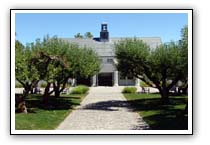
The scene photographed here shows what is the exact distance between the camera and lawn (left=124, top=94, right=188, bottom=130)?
8.04 m

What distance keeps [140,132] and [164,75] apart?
3597 millimetres

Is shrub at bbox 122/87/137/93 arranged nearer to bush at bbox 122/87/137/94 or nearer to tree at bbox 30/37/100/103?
bush at bbox 122/87/137/94

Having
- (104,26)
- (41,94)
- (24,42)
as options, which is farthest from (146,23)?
(41,94)

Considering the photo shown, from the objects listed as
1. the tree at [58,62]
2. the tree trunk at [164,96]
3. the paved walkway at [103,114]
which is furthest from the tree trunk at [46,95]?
the tree trunk at [164,96]

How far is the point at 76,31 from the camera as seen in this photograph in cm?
819

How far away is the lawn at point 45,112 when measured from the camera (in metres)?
8.11

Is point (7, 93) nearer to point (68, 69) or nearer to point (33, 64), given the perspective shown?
point (33, 64)

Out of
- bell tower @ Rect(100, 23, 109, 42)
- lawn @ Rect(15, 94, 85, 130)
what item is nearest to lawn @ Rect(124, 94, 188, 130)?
lawn @ Rect(15, 94, 85, 130)

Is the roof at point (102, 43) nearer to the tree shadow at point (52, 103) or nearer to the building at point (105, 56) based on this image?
the building at point (105, 56)

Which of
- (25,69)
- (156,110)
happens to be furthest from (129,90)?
(25,69)

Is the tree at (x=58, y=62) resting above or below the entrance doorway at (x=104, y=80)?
above

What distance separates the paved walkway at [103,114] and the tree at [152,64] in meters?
0.62

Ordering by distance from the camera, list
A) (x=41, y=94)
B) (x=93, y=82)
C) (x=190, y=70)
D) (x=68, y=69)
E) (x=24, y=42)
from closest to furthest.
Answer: (x=190, y=70)
(x=24, y=42)
(x=93, y=82)
(x=41, y=94)
(x=68, y=69)

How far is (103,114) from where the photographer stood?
907 cm
